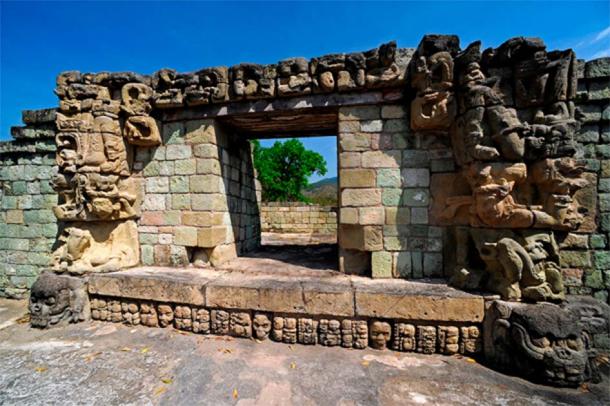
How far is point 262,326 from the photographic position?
297cm

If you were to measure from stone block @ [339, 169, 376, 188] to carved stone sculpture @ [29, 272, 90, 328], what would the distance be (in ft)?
12.3

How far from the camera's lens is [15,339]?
10.1ft

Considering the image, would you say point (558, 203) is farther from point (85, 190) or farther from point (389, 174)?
point (85, 190)

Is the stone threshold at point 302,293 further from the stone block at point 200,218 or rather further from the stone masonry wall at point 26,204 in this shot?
the stone masonry wall at point 26,204

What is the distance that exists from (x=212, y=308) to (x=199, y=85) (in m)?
2.98

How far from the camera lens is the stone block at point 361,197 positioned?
3285 millimetres

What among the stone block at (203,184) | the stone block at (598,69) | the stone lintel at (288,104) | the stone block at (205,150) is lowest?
the stone block at (203,184)

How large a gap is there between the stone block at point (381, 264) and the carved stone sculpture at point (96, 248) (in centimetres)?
345

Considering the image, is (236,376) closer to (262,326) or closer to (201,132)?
(262,326)

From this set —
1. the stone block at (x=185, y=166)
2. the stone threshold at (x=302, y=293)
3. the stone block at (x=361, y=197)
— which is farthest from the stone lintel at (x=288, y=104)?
the stone threshold at (x=302, y=293)

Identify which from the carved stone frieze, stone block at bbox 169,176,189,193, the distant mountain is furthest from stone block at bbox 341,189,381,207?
the distant mountain

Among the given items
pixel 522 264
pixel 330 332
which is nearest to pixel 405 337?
pixel 330 332

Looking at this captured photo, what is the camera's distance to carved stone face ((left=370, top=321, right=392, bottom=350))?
2779mm

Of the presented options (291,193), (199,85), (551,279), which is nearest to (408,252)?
(551,279)
